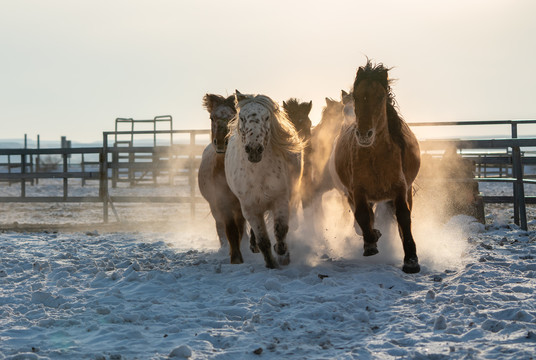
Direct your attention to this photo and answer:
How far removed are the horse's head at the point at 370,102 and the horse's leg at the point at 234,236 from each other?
1795mm

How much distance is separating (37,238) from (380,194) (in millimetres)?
5323

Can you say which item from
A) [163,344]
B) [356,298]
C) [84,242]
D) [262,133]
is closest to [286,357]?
[163,344]

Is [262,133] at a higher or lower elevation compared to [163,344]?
higher

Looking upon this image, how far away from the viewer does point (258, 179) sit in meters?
5.11

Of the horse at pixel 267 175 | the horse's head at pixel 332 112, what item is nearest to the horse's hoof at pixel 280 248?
the horse at pixel 267 175

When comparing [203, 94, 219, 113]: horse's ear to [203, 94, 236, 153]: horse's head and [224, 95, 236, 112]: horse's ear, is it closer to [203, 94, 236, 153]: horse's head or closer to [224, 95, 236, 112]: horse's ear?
[203, 94, 236, 153]: horse's head

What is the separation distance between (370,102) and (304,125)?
2.00 metres

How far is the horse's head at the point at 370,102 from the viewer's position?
184 inches

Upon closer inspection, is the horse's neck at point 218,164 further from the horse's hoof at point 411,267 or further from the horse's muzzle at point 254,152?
the horse's hoof at point 411,267

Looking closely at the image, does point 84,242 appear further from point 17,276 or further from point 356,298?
point 356,298

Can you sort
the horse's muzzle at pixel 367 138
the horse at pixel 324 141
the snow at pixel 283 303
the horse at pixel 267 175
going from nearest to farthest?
the snow at pixel 283 303 < the horse's muzzle at pixel 367 138 < the horse at pixel 267 175 < the horse at pixel 324 141

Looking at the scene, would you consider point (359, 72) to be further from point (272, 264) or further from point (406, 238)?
point (272, 264)

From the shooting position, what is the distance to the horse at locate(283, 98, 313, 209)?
6.71 m

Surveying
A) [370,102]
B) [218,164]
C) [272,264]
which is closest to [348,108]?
[218,164]
